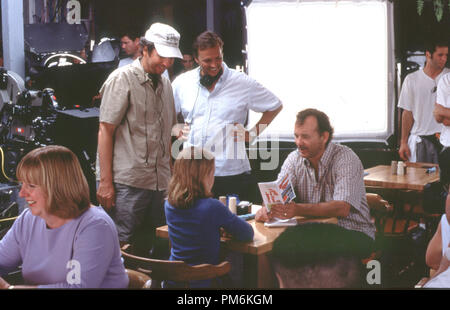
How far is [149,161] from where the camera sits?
3342mm

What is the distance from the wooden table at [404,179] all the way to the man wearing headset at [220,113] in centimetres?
131

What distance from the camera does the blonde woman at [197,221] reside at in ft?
8.90

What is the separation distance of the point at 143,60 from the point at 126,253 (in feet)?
4.34

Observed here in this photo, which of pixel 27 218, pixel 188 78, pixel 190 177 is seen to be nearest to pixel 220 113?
pixel 188 78

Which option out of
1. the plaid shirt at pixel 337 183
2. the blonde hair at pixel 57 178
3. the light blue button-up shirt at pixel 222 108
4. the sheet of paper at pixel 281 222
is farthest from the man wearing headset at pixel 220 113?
the blonde hair at pixel 57 178

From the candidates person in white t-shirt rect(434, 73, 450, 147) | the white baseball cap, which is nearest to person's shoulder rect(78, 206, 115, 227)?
the white baseball cap

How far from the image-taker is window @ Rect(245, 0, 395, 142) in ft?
12.4

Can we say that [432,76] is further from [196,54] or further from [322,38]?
[196,54]

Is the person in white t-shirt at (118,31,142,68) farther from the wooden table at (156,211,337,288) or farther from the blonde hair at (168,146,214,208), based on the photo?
the wooden table at (156,211,337,288)

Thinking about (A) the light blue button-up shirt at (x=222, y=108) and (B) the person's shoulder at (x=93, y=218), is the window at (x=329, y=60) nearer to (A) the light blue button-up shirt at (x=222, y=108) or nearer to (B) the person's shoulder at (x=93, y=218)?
(A) the light blue button-up shirt at (x=222, y=108)

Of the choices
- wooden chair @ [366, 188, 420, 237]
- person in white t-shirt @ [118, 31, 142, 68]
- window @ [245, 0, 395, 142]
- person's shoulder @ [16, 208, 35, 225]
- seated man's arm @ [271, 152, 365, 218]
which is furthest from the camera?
person in white t-shirt @ [118, 31, 142, 68]

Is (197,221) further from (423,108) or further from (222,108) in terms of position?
(423,108)

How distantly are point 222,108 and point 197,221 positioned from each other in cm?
118

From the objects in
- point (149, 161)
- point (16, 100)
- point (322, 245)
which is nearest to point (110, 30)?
point (16, 100)
